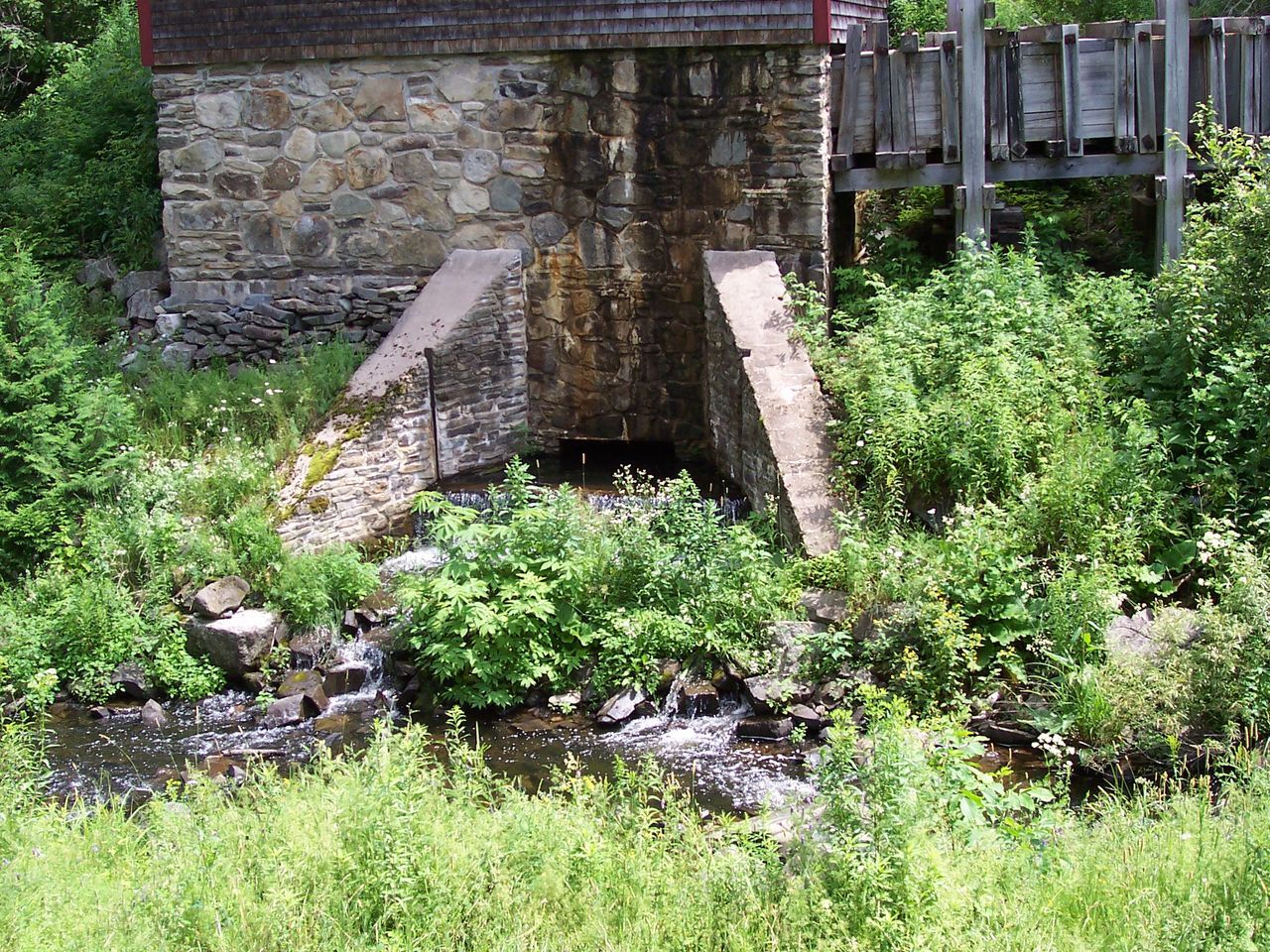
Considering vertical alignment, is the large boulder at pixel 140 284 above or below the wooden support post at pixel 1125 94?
below

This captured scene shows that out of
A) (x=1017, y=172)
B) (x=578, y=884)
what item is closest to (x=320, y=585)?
(x=578, y=884)

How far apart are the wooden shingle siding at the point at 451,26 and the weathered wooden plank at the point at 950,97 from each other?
95cm

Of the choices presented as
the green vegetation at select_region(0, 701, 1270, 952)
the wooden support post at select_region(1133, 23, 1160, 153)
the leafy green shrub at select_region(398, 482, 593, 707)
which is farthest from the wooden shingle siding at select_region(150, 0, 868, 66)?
Answer: the green vegetation at select_region(0, 701, 1270, 952)

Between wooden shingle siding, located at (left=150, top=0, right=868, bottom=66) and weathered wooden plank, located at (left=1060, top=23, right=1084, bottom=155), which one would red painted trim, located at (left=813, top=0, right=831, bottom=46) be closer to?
wooden shingle siding, located at (left=150, top=0, right=868, bottom=66)

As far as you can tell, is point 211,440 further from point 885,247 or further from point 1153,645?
point 1153,645

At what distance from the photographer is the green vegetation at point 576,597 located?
28.9 feet

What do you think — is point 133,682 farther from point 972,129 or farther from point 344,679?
point 972,129

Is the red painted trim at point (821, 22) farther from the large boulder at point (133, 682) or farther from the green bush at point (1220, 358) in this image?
the large boulder at point (133, 682)

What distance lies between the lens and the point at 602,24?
11398mm

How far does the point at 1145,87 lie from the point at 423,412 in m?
6.65

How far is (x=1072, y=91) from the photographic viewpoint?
11.3 meters

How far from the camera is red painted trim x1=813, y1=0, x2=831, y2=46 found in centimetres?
1098

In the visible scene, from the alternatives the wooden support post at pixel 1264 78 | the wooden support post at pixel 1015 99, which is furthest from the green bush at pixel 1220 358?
the wooden support post at pixel 1015 99

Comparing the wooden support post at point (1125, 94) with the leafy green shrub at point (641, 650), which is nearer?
the leafy green shrub at point (641, 650)
